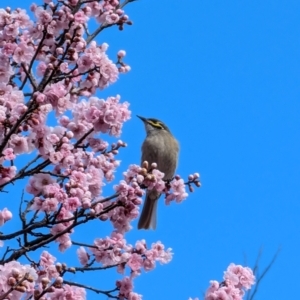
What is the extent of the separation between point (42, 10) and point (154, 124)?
10.4ft

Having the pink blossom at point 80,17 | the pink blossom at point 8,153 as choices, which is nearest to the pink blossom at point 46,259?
the pink blossom at point 8,153

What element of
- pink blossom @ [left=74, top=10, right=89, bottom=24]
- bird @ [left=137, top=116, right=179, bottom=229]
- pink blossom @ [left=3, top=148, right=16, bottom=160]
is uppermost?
bird @ [left=137, top=116, right=179, bottom=229]

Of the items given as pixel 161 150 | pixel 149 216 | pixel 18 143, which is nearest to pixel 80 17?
pixel 18 143

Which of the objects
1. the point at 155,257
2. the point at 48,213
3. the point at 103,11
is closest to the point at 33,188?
the point at 48,213

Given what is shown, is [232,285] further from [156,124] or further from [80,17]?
[156,124]

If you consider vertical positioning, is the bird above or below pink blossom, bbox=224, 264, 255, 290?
above

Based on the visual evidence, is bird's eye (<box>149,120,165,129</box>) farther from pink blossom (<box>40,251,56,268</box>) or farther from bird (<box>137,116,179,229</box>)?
pink blossom (<box>40,251,56,268</box>)

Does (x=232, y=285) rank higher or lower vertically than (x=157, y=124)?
lower

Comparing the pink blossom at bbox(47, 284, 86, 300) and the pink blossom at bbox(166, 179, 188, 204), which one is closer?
the pink blossom at bbox(47, 284, 86, 300)

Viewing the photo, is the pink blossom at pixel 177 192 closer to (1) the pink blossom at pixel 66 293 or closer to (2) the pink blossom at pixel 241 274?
(2) the pink blossom at pixel 241 274

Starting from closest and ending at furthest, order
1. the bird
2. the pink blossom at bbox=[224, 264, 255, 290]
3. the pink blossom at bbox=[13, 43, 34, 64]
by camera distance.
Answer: the pink blossom at bbox=[224, 264, 255, 290] < the pink blossom at bbox=[13, 43, 34, 64] < the bird

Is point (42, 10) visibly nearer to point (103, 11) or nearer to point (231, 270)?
point (103, 11)

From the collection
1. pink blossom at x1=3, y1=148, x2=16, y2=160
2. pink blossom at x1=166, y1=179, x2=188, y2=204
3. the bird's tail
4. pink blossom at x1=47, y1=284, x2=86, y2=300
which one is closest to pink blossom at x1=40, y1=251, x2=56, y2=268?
pink blossom at x1=47, y1=284, x2=86, y2=300

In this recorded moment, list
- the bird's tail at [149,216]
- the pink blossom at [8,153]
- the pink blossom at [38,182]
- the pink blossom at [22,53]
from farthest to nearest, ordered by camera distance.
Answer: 1. the bird's tail at [149,216]
2. the pink blossom at [22,53]
3. the pink blossom at [38,182]
4. the pink blossom at [8,153]
